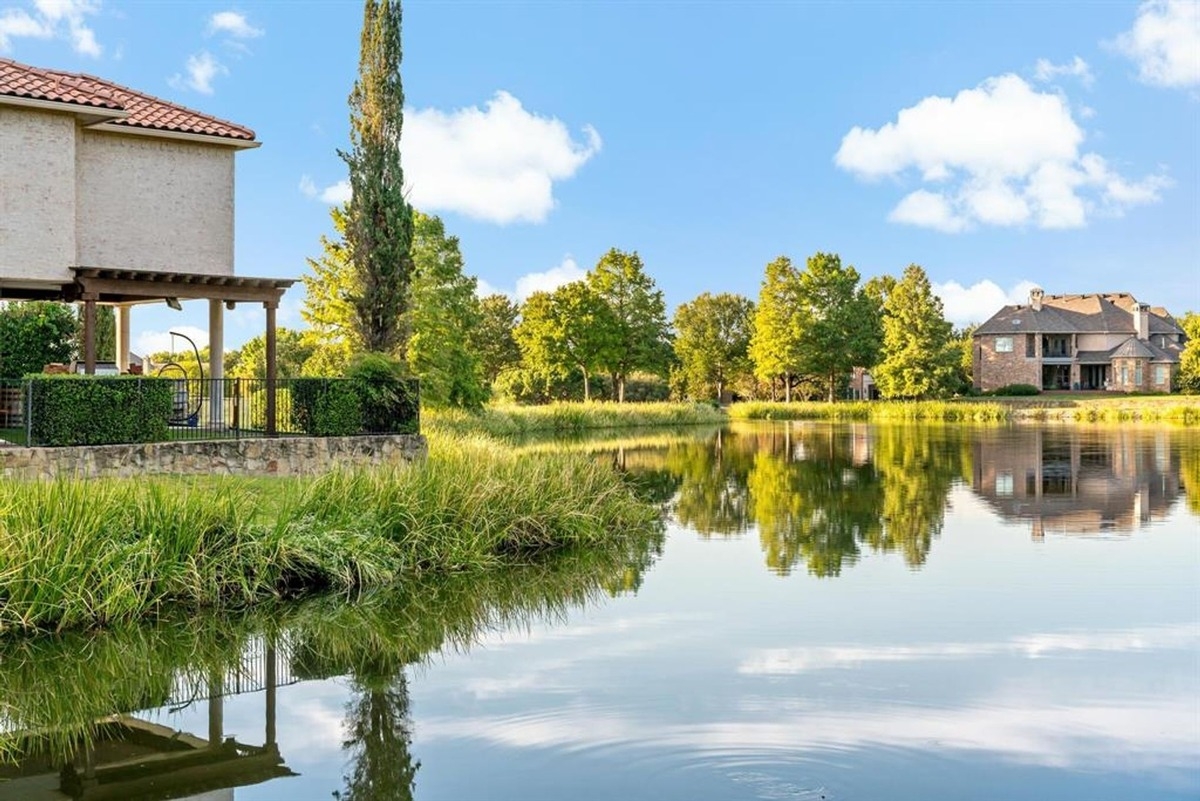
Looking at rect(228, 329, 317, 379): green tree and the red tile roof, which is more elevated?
the red tile roof

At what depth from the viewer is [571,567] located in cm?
1398

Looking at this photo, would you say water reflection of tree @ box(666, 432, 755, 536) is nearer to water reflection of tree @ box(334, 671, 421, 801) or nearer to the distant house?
water reflection of tree @ box(334, 671, 421, 801)

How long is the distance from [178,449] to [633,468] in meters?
13.6

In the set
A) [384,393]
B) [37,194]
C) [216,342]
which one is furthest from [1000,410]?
[37,194]

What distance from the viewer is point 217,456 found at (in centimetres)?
1894

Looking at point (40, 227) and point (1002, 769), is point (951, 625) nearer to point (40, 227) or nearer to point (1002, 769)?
point (1002, 769)

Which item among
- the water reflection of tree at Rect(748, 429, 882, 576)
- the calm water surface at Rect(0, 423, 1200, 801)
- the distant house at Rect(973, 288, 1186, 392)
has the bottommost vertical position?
the calm water surface at Rect(0, 423, 1200, 801)

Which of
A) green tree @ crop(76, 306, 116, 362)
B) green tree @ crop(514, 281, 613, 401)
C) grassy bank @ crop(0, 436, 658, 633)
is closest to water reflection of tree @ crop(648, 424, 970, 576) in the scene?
grassy bank @ crop(0, 436, 658, 633)

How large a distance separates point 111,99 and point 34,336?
492 inches

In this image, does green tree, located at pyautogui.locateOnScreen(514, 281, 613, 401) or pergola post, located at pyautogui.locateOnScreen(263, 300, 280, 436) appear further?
green tree, located at pyautogui.locateOnScreen(514, 281, 613, 401)

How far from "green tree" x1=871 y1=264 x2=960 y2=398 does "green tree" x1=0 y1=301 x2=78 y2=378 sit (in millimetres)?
49844

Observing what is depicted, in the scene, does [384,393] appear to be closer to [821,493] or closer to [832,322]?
[821,493]

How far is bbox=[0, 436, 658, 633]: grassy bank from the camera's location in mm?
10078

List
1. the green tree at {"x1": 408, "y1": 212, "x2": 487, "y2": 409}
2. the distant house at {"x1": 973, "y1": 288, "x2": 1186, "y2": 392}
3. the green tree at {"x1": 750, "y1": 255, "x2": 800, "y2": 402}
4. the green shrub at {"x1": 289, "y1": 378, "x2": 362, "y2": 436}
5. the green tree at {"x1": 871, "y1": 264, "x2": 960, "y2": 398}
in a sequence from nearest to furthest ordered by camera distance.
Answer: the green shrub at {"x1": 289, "y1": 378, "x2": 362, "y2": 436}, the green tree at {"x1": 408, "y1": 212, "x2": 487, "y2": 409}, the green tree at {"x1": 871, "y1": 264, "x2": 960, "y2": 398}, the green tree at {"x1": 750, "y1": 255, "x2": 800, "y2": 402}, the distant house at {"x1": 973, "y1": 288, "x2": 1186, "y2": 392}
